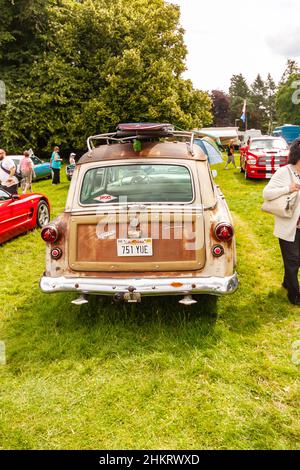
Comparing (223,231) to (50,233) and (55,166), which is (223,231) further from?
(55,166)

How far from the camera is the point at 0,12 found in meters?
21.9

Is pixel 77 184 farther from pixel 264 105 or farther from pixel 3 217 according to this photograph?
pixel 264 105

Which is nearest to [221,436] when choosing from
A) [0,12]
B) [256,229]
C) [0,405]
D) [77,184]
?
[0,405]

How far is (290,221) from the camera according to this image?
448 centimetres

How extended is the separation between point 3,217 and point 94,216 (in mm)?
3911

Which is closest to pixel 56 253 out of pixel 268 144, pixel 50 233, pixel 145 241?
pixel 50 233

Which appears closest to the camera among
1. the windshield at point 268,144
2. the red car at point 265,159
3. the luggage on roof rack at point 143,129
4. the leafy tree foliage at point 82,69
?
the luggage on roof rack at point 143,129

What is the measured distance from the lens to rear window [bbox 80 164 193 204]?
4254 millimetres

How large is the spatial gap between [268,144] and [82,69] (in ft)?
48.6

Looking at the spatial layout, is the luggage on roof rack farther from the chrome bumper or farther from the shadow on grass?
the shadow on grass

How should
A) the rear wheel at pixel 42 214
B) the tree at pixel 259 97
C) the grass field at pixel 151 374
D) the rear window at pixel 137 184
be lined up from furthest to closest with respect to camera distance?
1. the tree at pixel 259 97
2. the rear wheel at pixel 42 214
3. the rear window at pixel 137 184
4. the grass field at pixel 151 374

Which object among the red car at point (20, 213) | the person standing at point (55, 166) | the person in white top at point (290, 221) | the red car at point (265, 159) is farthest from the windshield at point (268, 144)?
the person in white top at point (290, 221)

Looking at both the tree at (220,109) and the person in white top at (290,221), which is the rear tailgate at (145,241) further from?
the tree at (220,109)

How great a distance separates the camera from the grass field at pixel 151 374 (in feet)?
8.91
